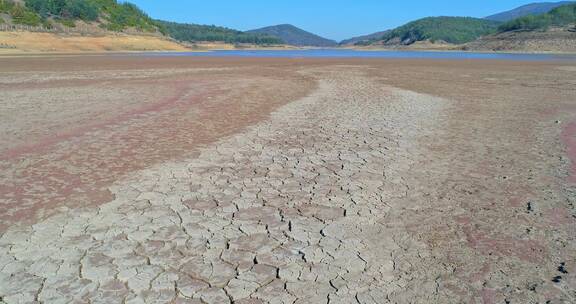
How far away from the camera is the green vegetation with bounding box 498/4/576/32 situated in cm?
8621

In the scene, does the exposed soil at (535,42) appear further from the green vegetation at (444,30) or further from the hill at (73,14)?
the hill at (73,14)

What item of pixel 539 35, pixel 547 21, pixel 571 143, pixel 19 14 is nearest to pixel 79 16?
pixel 19 14

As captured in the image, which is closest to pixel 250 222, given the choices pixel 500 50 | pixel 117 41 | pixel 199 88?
pixel 199 88

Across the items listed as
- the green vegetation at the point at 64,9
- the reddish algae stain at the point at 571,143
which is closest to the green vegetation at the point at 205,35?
the green vegetation at the point at 64,9

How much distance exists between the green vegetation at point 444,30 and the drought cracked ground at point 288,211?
139 meters

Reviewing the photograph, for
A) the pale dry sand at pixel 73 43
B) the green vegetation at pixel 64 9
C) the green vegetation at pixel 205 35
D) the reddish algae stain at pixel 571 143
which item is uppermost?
the green vegetation at pixel 64 9

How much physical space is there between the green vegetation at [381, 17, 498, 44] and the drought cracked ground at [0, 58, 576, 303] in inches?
5456

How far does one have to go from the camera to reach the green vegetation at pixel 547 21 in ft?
283

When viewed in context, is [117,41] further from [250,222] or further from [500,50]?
[250,222]

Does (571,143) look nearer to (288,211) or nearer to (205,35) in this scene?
(288,211)

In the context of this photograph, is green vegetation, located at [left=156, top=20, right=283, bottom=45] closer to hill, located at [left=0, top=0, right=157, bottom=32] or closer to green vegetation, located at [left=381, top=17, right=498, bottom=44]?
hill, located at [left=0, top=0, right=157, bottom=32]

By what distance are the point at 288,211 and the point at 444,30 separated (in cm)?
15643

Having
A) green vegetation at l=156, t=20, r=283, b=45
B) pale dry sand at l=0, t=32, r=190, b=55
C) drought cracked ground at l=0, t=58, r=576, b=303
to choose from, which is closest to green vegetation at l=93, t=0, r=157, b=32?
pale dry sand at l=0, t=32, r=190, b=55

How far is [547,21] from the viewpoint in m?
88.3
